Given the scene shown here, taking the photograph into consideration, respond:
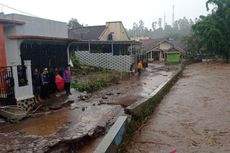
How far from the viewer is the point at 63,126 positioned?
32.1 feet

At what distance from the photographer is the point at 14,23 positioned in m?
13.2

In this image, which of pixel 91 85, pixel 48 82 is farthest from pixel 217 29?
pixel 48 82

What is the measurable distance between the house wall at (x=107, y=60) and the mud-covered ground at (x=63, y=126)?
45.6 ft

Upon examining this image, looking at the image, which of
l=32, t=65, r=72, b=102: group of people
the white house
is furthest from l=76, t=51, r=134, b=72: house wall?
l=32, t=65, r=72, b=102: group of people

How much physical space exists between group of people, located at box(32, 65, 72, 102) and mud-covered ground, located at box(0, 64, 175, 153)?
2.02ft

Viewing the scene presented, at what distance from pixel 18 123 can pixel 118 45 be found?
21.2 meters

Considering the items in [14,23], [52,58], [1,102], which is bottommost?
[1,102]

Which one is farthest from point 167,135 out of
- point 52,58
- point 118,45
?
point 118,45

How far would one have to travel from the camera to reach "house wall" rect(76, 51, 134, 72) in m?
28.3

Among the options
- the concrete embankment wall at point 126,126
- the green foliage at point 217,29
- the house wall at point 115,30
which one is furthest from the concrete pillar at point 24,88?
the green foliage at point 217,29

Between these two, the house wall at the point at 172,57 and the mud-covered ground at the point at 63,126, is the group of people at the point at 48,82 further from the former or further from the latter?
the house wall at the point at 172,57

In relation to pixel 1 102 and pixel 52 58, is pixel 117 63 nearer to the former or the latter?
pixel 52 58

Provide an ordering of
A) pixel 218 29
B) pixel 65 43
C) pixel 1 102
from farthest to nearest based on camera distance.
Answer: pixel 218 29, pixel 65 43, pixel 1 102

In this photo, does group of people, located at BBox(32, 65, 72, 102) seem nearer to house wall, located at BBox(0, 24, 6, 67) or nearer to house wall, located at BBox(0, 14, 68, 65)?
house wall, located at BBox(0, 14, 68, 65)
